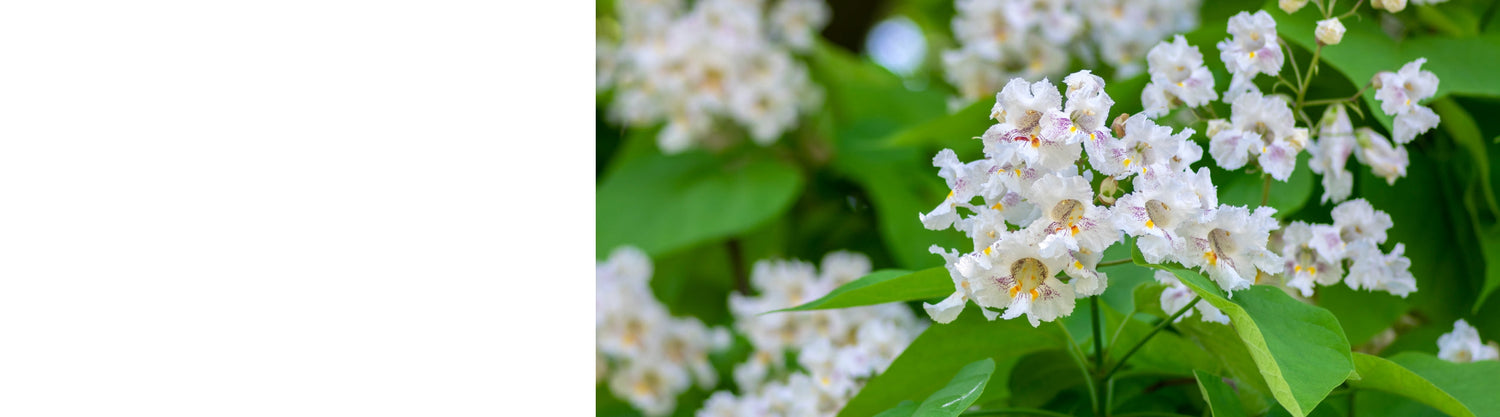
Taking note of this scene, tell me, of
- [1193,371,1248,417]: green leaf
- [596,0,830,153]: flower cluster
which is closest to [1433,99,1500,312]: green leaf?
[1193,371,1248,417]: green leaf

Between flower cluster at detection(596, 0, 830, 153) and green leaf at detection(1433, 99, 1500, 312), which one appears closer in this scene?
green leaf at detection(1433, 99, 1500, 312)

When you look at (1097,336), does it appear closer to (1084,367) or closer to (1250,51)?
(1084,367)

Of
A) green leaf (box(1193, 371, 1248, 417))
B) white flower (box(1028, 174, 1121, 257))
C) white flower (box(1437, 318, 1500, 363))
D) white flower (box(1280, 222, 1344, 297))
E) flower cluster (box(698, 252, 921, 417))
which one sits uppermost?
white flower (box(1028, 174, 1121, 257))

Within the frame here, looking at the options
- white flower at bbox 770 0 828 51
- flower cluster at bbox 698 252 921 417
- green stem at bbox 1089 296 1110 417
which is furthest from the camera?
white flower at bbox 770 0 828 51

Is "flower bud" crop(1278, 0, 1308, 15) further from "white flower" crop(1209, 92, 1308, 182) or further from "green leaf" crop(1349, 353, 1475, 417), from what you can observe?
"green leaf" crop(1349, 353, 1475, 417)
